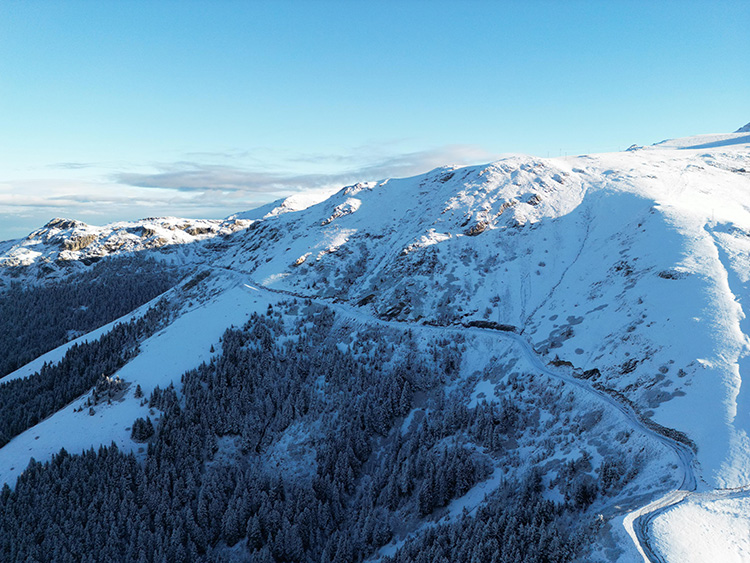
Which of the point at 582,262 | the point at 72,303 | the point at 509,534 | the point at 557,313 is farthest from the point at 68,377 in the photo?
the point at 72,303

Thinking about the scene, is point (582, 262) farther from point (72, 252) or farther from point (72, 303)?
point (72, 252)

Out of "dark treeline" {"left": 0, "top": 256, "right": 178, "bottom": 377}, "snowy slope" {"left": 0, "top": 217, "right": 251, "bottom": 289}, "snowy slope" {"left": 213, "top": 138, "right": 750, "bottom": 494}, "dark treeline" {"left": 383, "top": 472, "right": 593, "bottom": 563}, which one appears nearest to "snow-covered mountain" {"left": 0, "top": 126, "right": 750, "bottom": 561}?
"snowy slope" {"left": 213, "top": 138, "right": 750, "bottom": 494}

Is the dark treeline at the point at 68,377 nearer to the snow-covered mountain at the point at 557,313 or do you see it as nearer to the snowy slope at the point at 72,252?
the snow-covered mountain at the point at 557,313

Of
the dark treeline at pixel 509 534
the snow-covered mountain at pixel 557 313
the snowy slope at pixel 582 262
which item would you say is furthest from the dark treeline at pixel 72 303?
the dark treeline at pixel 509 534

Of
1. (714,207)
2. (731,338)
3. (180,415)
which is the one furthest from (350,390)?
(714,207)

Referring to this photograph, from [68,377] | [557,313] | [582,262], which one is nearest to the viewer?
[557,313]

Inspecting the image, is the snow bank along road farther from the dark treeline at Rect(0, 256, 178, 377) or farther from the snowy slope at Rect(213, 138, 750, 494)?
the dark treeline at Rect(0, 256, 178, 377)
